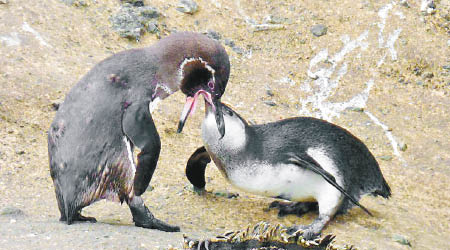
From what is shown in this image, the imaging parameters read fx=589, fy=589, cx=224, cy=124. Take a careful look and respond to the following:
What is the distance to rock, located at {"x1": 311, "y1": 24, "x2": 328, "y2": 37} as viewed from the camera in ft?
18.3

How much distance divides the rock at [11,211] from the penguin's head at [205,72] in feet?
3.11

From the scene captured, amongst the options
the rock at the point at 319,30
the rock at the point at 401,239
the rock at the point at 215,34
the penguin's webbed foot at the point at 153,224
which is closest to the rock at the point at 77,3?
the rock at the point at 215,34

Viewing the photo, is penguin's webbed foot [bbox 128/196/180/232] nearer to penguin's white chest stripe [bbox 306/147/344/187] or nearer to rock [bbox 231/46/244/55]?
penguin's white chest stripe [bbox 306/147/344/187]

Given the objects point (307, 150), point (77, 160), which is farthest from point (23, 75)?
point (307, 150)

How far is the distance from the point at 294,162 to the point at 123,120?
37.7 inches

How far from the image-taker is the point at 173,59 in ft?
8.77

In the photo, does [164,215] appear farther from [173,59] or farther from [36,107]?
[36,107]

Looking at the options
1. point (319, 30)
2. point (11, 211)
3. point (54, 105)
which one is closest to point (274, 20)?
point (319, 30)

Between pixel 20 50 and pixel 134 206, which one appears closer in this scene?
pixel 134 206

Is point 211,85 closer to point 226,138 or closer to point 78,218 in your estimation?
point 226,138

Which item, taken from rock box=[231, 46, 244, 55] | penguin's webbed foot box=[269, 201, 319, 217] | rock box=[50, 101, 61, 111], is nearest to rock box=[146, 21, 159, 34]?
rock box=[231, 46, 244, 55]

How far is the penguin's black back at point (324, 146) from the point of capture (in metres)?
3.09

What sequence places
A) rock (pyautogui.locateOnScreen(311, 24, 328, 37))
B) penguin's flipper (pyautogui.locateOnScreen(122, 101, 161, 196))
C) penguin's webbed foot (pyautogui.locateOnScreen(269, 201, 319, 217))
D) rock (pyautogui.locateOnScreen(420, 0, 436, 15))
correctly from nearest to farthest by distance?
penguin's flipper (pyautogui.locateOnScreen(122, 101, 161, 196))
penguin's webbed foot (pyautogui.locateOnScreen(269, 201, 319, 217))
rock (pyautogui.locateOnScreen(311, 24, 328, 37))
rock (pyautogui.locateOnScreen(420, 0, 436, 15))

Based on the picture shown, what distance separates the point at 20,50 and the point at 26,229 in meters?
2.38
